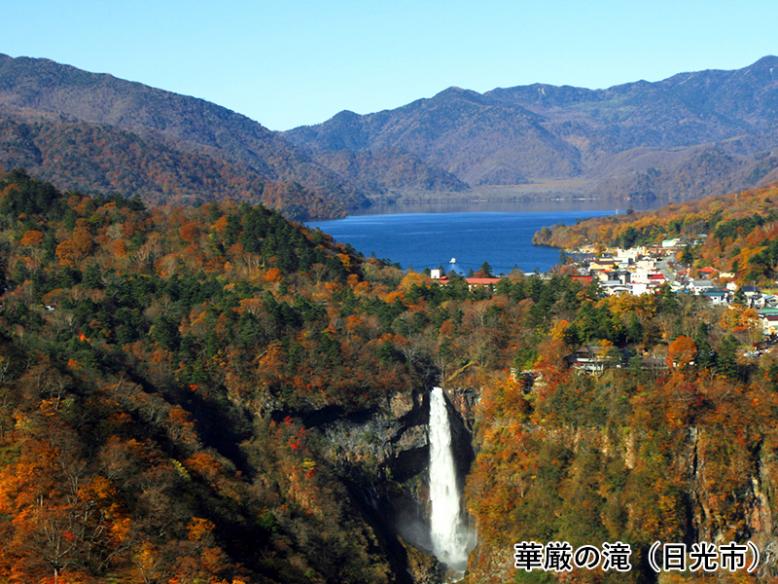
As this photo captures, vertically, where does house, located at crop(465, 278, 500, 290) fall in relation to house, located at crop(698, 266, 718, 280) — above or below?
above

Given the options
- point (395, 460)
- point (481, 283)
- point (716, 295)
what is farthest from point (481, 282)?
point (395, 460)

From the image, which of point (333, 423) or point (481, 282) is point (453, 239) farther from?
point (333, 423)

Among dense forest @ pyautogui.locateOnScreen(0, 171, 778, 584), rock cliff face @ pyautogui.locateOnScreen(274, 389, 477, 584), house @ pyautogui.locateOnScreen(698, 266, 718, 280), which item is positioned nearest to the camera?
dense forest @ pyautogui.locateOnScreen(0, 171, 778, 584)

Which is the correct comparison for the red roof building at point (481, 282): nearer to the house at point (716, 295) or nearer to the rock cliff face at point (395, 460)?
the house at point (716, 295)

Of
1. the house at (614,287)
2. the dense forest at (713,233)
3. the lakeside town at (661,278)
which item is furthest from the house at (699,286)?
the house at (614,287)

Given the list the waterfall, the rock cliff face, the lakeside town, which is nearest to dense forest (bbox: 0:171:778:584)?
the rock cliff face

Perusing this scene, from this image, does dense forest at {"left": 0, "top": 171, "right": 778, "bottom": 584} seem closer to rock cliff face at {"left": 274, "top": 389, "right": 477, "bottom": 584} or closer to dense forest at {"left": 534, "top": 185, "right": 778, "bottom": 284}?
rock cliff face at {"left": 274, "top": 389, "right": 477, "bottom": 584}
